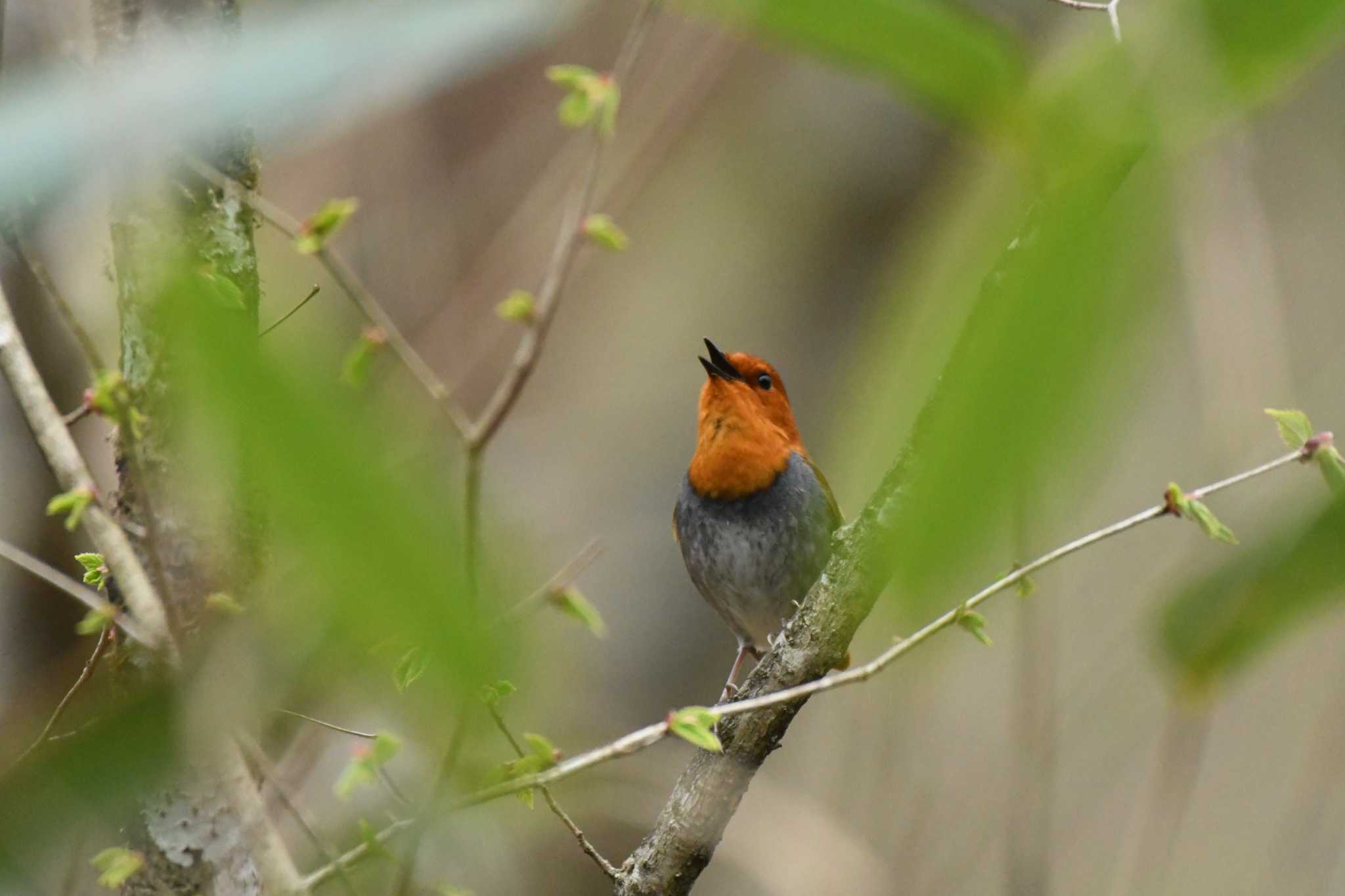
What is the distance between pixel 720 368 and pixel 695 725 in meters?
2.16

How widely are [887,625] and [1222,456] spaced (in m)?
1.65

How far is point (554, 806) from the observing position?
1305mm

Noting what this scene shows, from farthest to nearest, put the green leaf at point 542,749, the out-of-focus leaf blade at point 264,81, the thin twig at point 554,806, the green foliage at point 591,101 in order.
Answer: the green leaf at point 542,749 → the green foliage at point 591,101 → the thin twig at point 554,806 → the out-of-focus leaf blade at point 264,81

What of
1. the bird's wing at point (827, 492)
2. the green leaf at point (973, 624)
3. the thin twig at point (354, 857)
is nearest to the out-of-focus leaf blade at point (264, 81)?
the thin twig at point (354, 857)

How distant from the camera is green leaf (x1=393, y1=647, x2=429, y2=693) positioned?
45cm

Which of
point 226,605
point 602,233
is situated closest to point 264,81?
point 602,233

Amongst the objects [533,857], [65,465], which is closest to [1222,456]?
[65,465]

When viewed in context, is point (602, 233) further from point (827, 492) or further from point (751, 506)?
point (827, 492)

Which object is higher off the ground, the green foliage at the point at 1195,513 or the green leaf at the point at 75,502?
the green foliage at the point at 1195,513

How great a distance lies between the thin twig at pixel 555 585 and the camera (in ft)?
1.58

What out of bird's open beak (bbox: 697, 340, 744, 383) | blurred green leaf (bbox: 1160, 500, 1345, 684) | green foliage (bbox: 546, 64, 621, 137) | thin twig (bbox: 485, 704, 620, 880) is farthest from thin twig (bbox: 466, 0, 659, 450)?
bird's open beak (bbox: 697, 340, 744, 383)

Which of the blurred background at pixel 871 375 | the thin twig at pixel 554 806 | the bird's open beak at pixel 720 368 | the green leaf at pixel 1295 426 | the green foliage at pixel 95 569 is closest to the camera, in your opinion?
the blurred background at pixel 871 375

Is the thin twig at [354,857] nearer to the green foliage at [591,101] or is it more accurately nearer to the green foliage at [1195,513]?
the green foliage at [591,101]

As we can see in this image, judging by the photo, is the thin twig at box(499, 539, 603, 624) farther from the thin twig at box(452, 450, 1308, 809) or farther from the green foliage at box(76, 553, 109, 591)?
the green foliage at box(76, 553, 109, 591)
